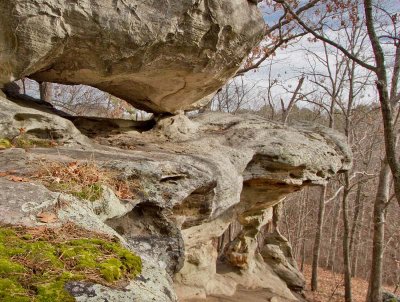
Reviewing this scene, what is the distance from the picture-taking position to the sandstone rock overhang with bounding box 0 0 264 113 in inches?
213

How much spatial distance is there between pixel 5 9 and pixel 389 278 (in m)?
34.7

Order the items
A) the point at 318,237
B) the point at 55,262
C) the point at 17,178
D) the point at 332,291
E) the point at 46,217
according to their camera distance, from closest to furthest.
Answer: the point at 55,262 < the point at 46,217 < the point at 17,178 < the point at 318,237 < the point at 332,291

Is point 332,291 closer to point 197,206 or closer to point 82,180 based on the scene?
point 197,206

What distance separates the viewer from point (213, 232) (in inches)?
363

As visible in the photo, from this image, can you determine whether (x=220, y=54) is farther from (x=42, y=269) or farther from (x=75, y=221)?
(x=42, y=269)

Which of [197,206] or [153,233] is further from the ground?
[197,206]

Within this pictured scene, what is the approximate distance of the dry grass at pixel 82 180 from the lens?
3662mm

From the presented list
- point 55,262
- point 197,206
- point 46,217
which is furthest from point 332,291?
point 55,262

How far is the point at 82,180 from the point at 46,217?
3.41ft

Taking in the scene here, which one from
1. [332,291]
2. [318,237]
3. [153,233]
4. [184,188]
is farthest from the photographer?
[332,291]

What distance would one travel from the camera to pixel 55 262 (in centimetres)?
234

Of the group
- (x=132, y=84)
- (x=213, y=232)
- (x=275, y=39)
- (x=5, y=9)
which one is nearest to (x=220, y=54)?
(x=132, y=84)

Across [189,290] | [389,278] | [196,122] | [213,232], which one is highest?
[196,122]

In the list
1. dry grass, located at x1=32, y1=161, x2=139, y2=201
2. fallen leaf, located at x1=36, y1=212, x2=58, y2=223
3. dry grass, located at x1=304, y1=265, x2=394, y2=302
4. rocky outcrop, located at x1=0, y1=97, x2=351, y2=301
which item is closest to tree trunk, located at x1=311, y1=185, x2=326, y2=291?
dry grass, located at x1=304, y1=265, x2=394, y2=302
